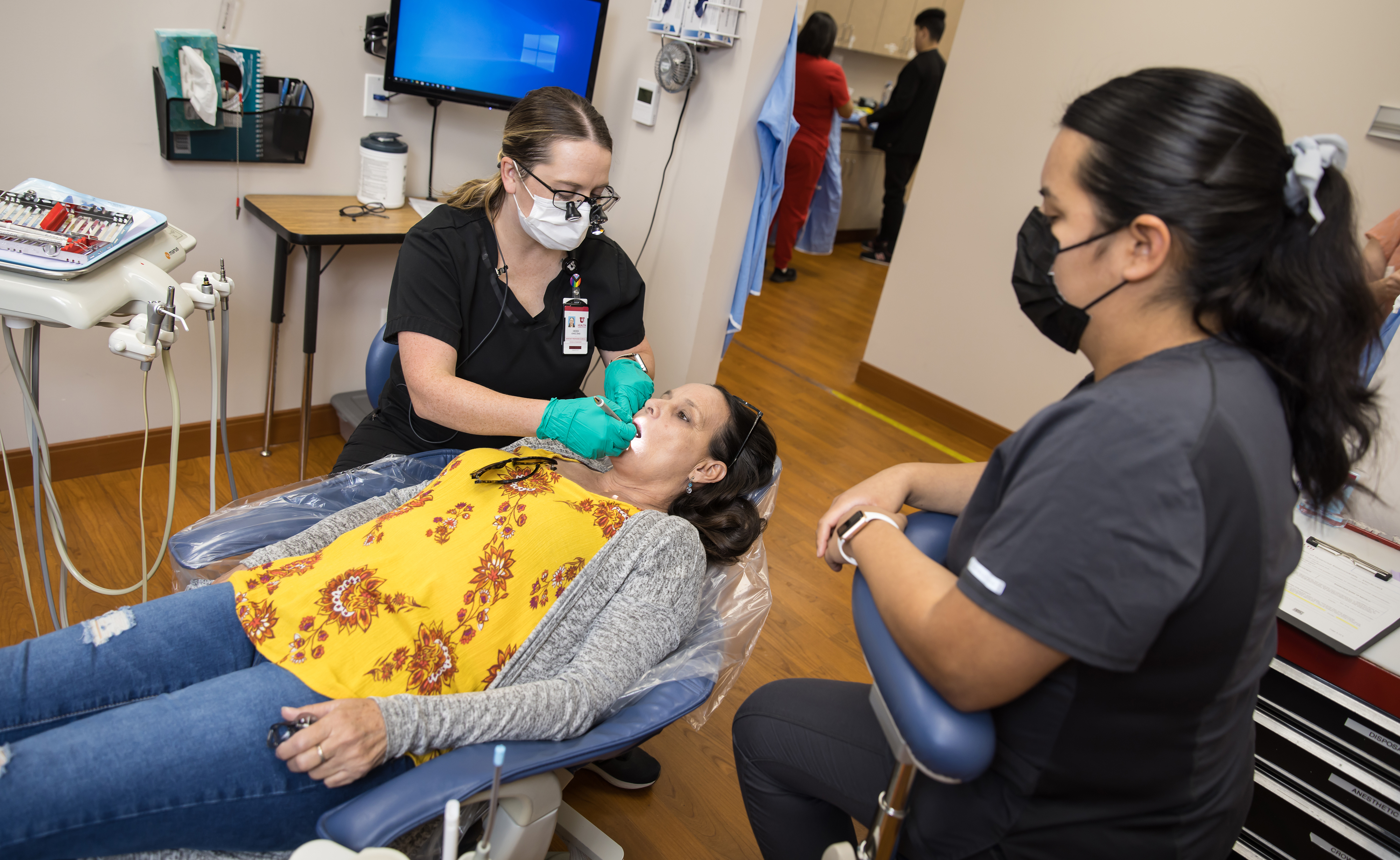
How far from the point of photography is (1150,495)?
29.1 inches

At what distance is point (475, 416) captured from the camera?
157 centimetres

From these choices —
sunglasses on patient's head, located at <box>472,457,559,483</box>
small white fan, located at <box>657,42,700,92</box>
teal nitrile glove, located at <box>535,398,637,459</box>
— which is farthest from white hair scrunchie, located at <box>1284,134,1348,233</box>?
small white fan, located at <box>657,42,700,92</box>

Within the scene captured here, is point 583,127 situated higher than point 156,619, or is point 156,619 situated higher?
point 583,127

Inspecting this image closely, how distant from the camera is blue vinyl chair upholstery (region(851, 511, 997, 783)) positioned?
2.66ft

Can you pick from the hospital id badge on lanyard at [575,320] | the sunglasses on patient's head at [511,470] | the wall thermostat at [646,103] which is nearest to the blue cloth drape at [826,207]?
the wall thermostat at [646,103]

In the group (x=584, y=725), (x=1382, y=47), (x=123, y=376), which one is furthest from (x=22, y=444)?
(x=1382, y=47)

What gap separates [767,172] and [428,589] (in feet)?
5.96

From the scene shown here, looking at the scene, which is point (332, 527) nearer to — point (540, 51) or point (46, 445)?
point (46, 445)

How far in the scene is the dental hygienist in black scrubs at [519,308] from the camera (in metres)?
1.58

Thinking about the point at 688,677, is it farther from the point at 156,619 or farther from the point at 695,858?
the point at 156,619

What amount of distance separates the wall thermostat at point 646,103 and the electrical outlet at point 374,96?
2.55 feet

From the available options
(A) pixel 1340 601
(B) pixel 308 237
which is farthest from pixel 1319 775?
(B) pixel 308 237

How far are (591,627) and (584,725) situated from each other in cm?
21

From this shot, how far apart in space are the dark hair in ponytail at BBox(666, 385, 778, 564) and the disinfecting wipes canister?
4.63 feet
